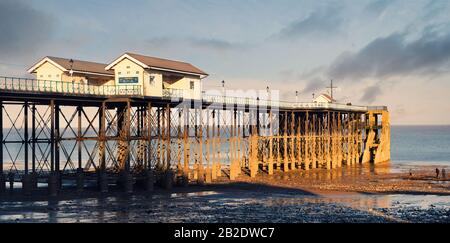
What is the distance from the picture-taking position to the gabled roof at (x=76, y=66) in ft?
177

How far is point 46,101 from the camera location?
50.0m

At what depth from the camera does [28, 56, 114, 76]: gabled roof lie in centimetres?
5400

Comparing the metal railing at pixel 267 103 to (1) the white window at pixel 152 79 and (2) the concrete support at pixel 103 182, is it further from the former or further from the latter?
(2) the concrete support at pixel 103 182

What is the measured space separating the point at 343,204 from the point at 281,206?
435 centimetres

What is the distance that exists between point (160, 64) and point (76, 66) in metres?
6.95

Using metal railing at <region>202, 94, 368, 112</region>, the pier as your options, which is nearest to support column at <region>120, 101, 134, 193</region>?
the pier

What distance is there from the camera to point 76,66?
180 feet

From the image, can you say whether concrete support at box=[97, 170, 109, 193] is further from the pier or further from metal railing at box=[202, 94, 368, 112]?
metal railing at box=[202, 94, 368, 112]

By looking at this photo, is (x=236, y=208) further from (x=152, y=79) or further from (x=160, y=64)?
(x=160, y=64)

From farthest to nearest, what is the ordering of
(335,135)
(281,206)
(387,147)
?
(387,147) → (335,135) → (281,206)

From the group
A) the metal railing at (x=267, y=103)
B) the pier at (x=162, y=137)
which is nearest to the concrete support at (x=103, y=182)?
the pier at (x=162, y=137)

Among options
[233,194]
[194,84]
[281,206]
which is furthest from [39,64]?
[281,206]

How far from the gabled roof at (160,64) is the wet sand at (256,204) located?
1012 centimetres
